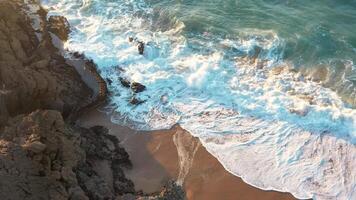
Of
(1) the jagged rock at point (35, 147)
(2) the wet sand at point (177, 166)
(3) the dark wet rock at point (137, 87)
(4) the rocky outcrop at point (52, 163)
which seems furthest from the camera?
(3) the dark wet rock at point (137, 87)

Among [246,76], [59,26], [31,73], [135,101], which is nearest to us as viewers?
[31,73]

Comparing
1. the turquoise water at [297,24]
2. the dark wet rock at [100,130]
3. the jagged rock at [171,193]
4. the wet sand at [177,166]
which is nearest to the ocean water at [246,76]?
the turquoise water at [297,24]

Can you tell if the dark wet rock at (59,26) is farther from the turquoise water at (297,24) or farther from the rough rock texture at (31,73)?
the turquoise water at (297,24)

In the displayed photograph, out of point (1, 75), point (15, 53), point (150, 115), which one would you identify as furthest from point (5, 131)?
point (150, 115)

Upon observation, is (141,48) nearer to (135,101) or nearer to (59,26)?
(135,101)

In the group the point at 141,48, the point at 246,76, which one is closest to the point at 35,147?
the point at 141,48

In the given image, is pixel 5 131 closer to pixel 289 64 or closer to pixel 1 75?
pixel 1 75
